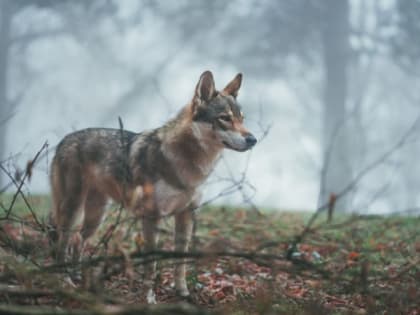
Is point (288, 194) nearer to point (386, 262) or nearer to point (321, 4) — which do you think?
point (321, 4)

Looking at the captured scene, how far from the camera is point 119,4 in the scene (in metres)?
17.7

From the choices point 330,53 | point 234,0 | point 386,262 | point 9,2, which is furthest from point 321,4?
point 386,262

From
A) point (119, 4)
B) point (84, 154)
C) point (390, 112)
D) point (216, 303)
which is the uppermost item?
point (119, 4)

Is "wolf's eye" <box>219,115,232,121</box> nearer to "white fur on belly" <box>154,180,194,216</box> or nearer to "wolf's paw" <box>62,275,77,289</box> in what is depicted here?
"white fur on belly" <box>154,180,194,216</box>

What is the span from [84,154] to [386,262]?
11.0 ft

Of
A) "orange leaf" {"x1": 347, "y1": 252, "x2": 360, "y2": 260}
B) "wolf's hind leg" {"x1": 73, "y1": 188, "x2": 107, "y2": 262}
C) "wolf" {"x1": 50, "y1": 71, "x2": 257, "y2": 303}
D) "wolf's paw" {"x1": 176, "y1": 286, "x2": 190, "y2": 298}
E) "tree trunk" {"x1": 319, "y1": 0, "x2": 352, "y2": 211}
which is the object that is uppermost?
"tree trunk" {"x1": 319, "y1": 0, "x2": 352, "y2": 211}

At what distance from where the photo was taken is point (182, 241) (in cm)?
377

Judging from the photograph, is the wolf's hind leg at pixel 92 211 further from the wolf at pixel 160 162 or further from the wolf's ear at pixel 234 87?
the wolf's ear at pixel 234 87

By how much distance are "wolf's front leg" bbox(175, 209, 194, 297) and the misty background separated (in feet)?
42.2

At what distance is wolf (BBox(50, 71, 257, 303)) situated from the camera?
3.95m

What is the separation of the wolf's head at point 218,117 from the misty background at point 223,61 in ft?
42.1

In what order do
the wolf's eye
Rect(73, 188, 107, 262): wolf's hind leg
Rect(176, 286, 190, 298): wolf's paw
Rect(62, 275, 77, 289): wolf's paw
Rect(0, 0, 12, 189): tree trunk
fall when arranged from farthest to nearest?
Rect(0, 0, 12, 189): tree trunk
Rect(73, 188, 107, 262): wolf's hind leg
the wolf's eye
Rect(176, 286, 190, 298): wolf's paw
Rect(62, 275, 77, 289): wolf's paw

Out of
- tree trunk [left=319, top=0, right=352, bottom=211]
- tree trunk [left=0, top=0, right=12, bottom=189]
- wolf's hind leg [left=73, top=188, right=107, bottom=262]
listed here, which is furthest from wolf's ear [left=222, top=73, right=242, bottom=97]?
tree trunk [left=0, top=0, right=12, bottom=189]

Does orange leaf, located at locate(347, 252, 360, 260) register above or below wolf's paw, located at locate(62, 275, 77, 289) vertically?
above
